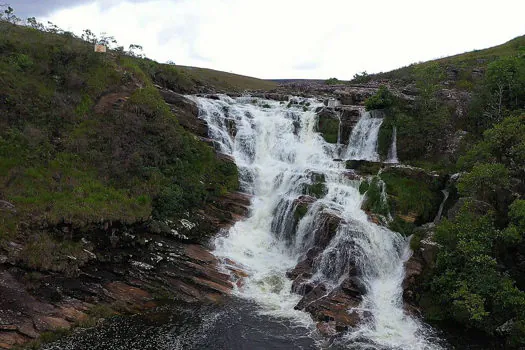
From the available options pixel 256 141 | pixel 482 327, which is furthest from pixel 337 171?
pixel 482 327

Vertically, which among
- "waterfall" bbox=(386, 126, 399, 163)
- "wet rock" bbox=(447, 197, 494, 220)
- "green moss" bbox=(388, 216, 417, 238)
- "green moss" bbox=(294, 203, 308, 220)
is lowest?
"green moss" bbox=(388, 216, 417, 238)

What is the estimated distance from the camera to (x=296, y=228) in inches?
1088

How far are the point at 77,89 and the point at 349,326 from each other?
86.8 feet

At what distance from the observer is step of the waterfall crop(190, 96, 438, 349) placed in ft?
70.2

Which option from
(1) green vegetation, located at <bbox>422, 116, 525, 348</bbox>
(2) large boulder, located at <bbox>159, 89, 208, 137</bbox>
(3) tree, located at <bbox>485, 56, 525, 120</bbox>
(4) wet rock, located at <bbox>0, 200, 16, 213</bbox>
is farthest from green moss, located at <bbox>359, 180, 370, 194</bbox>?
(4) wet rock, located at <bbox>0, 200, 16, 213</bbox>

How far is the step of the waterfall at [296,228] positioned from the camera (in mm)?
21406

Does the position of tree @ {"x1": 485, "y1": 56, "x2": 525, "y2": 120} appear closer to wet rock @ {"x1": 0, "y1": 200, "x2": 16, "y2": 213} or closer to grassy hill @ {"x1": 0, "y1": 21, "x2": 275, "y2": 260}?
grassy hill @ {"x1": 0, "y1": 21, "x2": 275, "y2": 260}

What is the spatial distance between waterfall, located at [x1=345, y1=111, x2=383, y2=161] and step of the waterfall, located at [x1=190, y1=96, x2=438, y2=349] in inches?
3.8

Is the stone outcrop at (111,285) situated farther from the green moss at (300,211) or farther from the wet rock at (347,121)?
the wet rock at (347,121)

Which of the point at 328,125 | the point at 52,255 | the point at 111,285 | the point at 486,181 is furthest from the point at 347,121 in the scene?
the point at 52,255

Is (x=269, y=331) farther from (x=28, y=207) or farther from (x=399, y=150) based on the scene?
(x=399, y=150)

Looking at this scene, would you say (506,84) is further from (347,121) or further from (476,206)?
(476,206)

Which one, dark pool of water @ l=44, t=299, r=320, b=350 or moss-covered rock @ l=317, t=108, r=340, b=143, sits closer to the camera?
dark pool of water @ l=44, t=299, r=320, b=350

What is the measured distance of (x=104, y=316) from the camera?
1962cm
